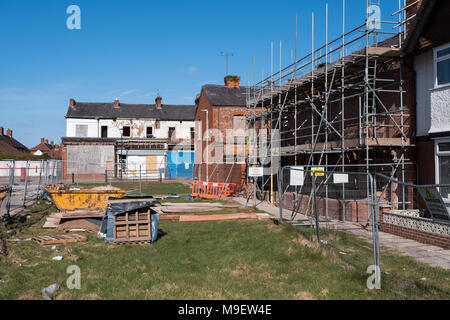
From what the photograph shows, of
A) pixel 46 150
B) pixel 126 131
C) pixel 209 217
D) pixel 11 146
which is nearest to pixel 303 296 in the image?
pixel 209 217

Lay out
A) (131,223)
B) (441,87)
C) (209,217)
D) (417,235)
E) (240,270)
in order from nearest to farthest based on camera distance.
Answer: (240,270)
(131,223)
(417,235)
(441,87)
(209,217)

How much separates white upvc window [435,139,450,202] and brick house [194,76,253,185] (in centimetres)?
1570

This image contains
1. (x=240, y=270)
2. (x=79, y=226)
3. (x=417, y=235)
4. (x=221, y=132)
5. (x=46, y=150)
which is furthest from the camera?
(x=46, y=150)

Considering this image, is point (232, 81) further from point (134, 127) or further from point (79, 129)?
point (79, 129)

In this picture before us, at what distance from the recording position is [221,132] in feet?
102

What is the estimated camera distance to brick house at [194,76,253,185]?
28.2 metres

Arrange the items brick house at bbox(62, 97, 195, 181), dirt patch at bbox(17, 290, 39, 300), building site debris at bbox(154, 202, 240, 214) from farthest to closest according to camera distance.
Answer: brick house at bbox(62, 97, 195, 181) < building site debris at bbox(154, 202, 240, 214) < dirt patch at bbox(17, 290, 39, 300)

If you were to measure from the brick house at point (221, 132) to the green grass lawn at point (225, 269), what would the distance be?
16386 mm

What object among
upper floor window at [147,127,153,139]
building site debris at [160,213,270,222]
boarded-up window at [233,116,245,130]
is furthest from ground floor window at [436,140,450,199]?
→ upper floor window at [147,127,153,139]

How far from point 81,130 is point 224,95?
2689 centimetres

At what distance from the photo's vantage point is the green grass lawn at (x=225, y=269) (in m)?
6.56

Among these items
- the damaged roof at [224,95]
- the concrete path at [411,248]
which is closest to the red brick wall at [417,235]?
the concrete path at [411,248]

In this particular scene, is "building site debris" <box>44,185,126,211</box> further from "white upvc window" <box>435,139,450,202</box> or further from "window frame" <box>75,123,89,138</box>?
"window frame" <box>75,123,89,138</box>
